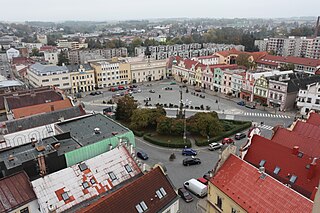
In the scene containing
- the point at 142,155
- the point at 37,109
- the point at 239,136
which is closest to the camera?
the point at 142,155

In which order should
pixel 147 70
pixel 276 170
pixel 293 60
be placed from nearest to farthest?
1. pixel 276 170
2. pixel 147 70
3. pixel 293 60

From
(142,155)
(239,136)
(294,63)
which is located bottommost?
(142,155)

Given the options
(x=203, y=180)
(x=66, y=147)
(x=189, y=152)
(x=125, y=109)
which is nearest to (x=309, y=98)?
(x=189, y=152)

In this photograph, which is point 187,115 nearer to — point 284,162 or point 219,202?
point 284,162

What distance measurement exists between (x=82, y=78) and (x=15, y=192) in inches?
3100

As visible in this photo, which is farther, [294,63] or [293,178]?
[294,63]

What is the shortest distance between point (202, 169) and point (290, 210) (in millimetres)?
21867

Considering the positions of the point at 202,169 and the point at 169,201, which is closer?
the point at 169,201

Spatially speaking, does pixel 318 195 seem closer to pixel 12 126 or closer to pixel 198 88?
pixel 12 126

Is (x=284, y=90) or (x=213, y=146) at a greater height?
(x=284, y=90)

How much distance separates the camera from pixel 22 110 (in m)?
50.2

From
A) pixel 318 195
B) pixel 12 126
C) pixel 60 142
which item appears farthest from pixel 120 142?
pixel 318 195

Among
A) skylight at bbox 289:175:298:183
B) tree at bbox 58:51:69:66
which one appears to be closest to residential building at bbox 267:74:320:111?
skylight at bbox 289:175:298:183

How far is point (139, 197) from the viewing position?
82.4 feet
